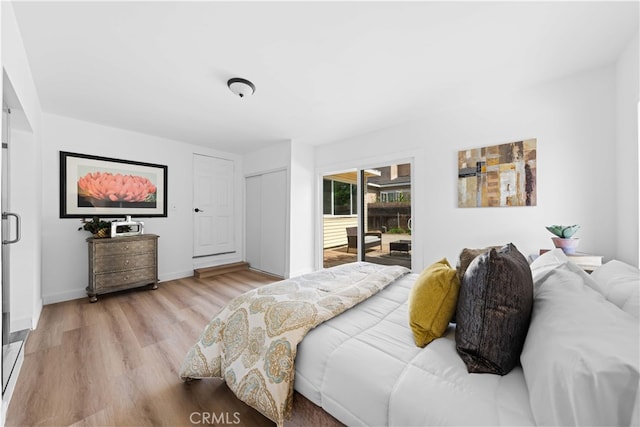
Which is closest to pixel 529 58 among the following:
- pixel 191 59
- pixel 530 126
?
pixel 530 126

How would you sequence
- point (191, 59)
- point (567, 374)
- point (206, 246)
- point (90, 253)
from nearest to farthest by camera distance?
1. point (567, 374)
2. point (191, 59)
3. point (90, 253)
4. point (206, 246)

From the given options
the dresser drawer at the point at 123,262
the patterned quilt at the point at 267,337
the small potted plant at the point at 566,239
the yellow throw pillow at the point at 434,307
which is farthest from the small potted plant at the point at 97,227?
the small potted plant at the point at 566,239

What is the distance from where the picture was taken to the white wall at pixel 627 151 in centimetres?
178

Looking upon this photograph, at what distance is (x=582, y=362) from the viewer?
62 centimetres

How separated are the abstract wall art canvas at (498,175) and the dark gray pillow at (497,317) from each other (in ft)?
6.55

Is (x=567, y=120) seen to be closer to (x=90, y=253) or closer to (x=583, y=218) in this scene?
(x=583, y=218)

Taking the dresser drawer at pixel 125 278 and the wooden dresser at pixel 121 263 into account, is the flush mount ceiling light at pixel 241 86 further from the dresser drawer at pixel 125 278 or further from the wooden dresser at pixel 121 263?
the dresser drawer at pixel 125 278

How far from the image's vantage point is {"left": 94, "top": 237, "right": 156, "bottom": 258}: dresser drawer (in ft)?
10.4

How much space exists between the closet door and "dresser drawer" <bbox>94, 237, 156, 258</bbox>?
1.76 m

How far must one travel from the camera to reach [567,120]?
230 centimetres

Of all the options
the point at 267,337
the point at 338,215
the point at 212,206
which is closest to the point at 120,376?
the point at 267,337

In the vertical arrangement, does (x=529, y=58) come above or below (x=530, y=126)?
above

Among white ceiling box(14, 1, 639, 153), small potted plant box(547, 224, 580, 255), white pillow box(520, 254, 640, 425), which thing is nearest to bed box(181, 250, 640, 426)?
white pillow box(520, 254, 640, 425)

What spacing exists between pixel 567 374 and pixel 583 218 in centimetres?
237
